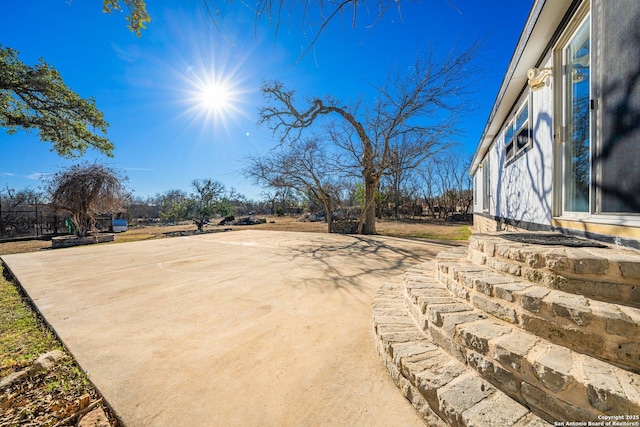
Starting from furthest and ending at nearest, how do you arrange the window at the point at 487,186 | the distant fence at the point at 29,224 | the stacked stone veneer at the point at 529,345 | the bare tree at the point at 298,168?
1. the distant fence at the point at 29,224
2. the bare tree at the point at 298,168
3. the window at the point at 487,186
4. the stacked stone veneer at the point at 529,345

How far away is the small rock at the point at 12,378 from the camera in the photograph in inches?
59.2

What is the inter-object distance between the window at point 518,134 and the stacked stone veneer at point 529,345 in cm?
280

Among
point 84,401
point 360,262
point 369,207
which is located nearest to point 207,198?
point 369,207

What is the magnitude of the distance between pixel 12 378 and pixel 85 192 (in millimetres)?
9991

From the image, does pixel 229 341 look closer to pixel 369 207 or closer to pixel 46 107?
pixel 46 107

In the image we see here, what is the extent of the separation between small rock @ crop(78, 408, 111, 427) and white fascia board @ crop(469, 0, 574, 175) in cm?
465

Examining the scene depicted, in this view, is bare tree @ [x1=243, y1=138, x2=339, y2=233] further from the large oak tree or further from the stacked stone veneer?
the stacked stone veneer

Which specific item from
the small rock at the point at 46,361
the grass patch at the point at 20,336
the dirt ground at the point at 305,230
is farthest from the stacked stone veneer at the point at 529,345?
the dirt ground at the point at 305,230

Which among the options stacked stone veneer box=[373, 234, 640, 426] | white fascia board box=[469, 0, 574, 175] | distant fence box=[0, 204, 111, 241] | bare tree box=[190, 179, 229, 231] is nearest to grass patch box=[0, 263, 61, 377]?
stacked stone veneer box=[373, 234, 640, 426]

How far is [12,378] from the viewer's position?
155cm

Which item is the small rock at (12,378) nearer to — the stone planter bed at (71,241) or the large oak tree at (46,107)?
the large oak tree at (46,107)

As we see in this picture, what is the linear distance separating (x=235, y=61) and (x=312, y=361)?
2906mm

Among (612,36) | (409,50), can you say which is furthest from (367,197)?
(612,36)

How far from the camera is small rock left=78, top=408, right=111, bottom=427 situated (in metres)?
1.22
